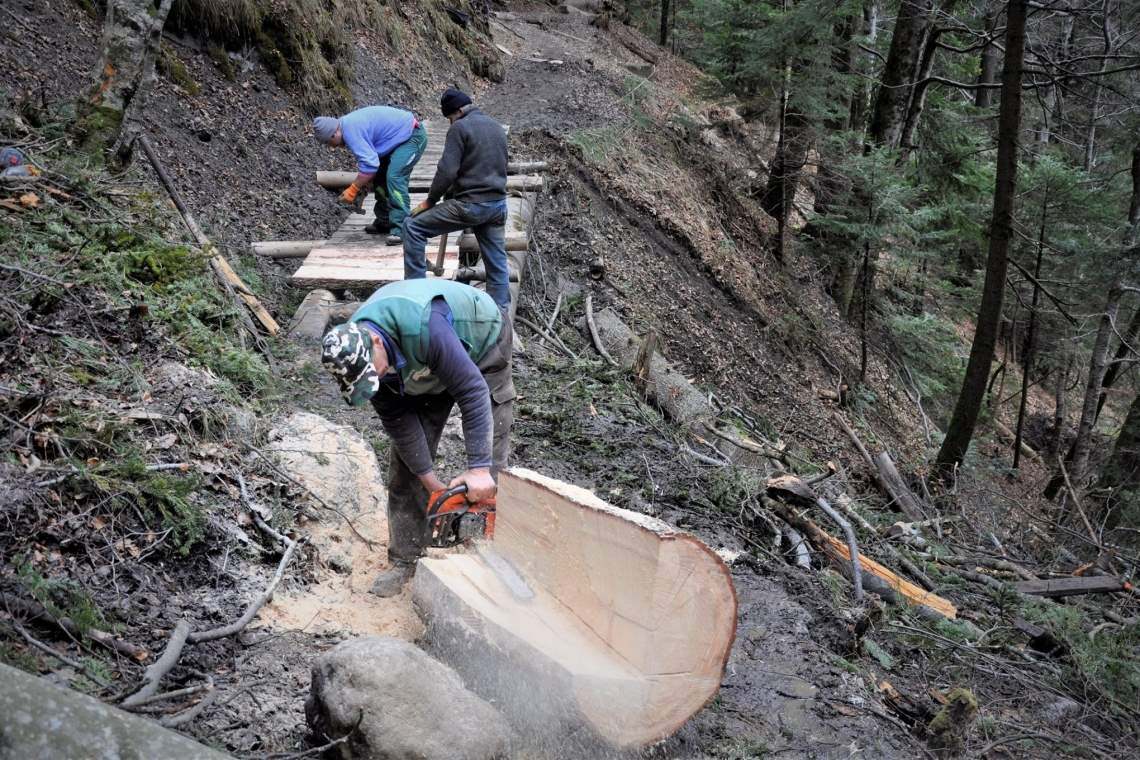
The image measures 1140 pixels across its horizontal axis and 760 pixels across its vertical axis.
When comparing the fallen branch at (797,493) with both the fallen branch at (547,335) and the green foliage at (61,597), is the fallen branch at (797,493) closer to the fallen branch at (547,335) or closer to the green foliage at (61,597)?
the fallen branch at (547,335)

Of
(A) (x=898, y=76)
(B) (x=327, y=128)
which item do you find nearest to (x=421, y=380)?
(B) (x=327, y=128)

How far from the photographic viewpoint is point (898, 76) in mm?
13484

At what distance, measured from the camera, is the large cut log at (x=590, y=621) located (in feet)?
9.25

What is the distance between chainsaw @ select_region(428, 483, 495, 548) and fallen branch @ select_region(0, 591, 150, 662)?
1250mm

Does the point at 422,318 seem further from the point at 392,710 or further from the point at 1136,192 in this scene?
the point at 1136,192

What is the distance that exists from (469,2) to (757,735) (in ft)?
67.8

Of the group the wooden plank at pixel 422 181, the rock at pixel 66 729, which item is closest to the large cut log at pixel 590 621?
the rock at pixel 66 729

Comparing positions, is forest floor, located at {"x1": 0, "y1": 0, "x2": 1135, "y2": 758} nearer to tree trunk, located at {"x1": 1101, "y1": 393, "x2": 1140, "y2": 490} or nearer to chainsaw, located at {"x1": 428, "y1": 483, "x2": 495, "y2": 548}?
chainsaw, located at {"x1": 428, "y1": 483, "x2": 495, "y2": 548}

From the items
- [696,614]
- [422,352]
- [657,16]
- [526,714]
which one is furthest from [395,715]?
[657,16]

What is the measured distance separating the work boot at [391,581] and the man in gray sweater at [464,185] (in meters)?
2.92

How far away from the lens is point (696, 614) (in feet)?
9.25

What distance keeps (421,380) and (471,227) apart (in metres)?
3.20

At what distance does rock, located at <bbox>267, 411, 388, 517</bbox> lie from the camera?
15.2 feet

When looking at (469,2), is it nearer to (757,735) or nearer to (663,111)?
(663,111)
